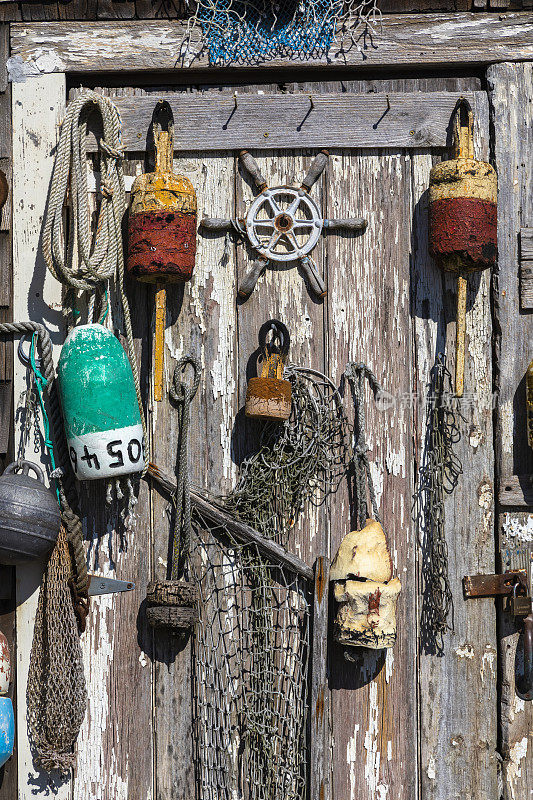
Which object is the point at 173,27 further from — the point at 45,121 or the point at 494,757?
the point at 494,757

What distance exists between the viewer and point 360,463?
115 inches

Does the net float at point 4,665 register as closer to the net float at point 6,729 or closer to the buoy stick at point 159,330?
the net float at point 6,729

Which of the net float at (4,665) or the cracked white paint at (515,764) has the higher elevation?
the net float at (4,665)

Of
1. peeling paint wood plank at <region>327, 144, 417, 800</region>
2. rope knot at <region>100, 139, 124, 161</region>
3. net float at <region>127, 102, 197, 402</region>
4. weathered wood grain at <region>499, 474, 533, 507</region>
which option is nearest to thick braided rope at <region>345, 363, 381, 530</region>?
peeling paint wood plank at <region>327, 144, 417, 800</region>

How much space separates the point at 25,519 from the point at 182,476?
1.74ft

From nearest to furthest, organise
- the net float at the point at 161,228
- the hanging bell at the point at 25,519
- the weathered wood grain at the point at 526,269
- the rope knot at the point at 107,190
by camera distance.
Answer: the hanging bell at the point at 25,519 < the net float at the point at 161,228 < the rope knot at the point at 107,190 < the weathered wood grain at the point at 526,269

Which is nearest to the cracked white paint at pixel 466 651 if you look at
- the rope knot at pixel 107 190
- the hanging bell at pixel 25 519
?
the hanging bell at pixel 25 519

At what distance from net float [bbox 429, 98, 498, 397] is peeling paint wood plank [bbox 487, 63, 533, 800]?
139 millimetres

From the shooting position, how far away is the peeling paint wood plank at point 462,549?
9.53 feet

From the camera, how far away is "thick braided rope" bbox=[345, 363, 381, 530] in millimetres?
2900

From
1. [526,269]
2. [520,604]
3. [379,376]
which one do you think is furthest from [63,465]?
[526,269]

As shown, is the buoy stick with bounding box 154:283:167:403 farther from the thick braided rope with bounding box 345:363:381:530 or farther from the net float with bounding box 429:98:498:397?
the net float with bounding box 429:98:498:397

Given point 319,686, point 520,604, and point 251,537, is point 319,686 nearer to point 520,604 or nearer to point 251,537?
point 251,537

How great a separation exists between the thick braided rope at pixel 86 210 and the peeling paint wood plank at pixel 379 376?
2.44ft
